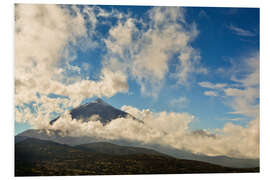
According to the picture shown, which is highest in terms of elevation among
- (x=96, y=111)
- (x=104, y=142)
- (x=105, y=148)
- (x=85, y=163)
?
(x=96, y=111)

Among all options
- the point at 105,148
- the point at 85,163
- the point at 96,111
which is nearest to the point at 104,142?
the point at 105,148

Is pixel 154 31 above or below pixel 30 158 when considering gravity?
above

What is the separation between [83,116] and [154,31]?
3.19m

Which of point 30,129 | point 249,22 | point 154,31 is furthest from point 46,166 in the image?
point 249,22

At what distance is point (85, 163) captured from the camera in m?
7.58

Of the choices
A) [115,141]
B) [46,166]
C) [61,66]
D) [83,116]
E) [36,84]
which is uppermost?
[61,66]

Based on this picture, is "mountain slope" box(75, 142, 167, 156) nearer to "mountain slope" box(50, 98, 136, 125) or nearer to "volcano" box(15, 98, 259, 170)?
"volcano" box(15, 98, 259, 170)

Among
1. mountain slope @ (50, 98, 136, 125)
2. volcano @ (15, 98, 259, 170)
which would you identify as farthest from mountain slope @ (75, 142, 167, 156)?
mountain slope @ (50, 98, 136, 125)

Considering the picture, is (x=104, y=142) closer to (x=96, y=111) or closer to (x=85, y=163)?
(x=85, y=163)

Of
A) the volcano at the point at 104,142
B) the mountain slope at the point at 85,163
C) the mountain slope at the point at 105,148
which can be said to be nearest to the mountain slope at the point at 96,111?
the volcano at the point at 104,142

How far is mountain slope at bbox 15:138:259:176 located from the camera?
7.34 m

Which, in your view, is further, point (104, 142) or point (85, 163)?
point (104, 142)
